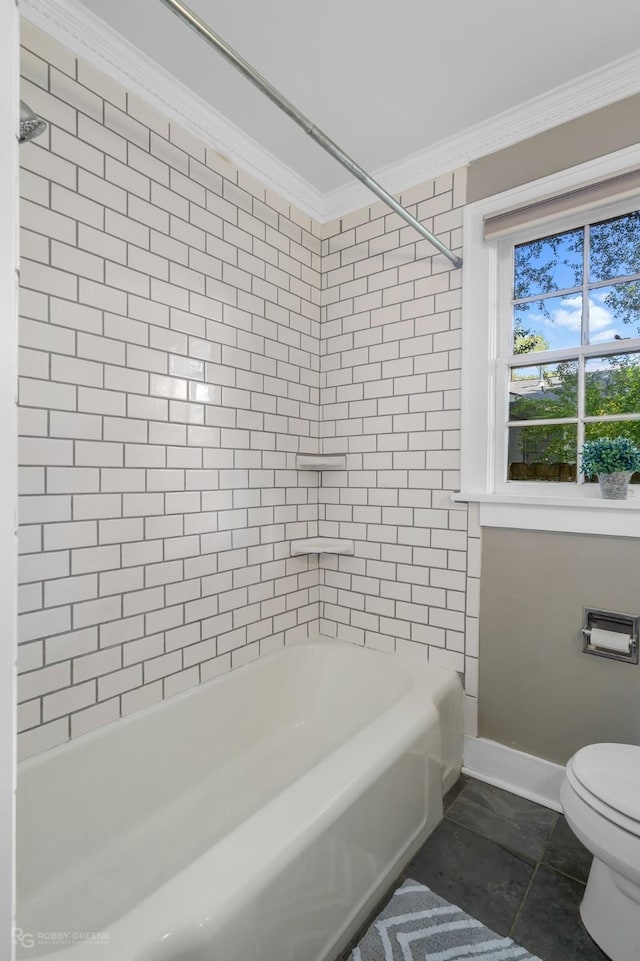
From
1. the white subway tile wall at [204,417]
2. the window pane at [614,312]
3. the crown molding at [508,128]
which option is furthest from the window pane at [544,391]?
the crown molding at [508,128]

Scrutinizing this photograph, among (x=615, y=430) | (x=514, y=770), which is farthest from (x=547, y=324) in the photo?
(x=514, y=770)

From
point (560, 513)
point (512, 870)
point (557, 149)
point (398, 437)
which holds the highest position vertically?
point (557, 149)

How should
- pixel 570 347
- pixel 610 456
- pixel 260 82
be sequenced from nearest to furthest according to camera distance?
1. pixel 260 82
2. pixel 610 456
3. pixel 570 347

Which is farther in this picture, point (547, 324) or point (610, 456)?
point (547, 324)

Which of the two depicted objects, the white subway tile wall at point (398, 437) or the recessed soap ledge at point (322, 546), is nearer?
the white subway tile wall at point (398, 437)

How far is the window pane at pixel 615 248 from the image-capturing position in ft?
6.05

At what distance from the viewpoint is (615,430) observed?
1.87 metres

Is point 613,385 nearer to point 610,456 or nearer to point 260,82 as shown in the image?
point 610,456

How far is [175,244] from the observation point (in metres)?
1.87

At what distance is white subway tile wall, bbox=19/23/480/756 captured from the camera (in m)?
1.52

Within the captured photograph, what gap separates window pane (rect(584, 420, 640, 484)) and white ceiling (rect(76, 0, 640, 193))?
127 centimetres

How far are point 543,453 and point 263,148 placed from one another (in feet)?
6.01

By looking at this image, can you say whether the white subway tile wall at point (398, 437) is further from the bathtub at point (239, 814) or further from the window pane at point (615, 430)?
the window pane at point (615, 430)

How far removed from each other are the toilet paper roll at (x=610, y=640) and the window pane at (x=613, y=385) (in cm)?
82
